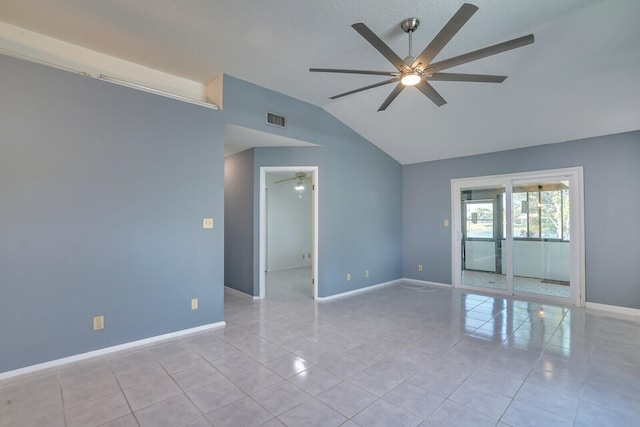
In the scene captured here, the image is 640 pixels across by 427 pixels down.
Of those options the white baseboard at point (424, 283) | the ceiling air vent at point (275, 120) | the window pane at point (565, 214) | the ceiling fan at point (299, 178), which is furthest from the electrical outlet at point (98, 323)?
the window pane at point (565, 214)

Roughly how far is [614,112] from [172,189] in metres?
5.66

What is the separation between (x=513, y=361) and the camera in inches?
109

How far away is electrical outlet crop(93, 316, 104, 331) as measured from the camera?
287 centimetres

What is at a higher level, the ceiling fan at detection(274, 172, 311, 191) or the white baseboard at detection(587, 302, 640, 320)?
the ceiling fan at detection(274, 172, 311, 191)

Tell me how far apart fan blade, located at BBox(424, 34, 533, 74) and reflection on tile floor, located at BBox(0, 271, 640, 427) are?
2.55m

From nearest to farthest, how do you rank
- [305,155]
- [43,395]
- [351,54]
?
[43,395] < [351,54] < [305,155]

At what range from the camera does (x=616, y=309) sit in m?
4.21

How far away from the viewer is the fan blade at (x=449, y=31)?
179cm

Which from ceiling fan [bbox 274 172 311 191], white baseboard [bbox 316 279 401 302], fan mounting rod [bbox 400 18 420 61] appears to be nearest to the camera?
fan mounting rod [bbox 400 18 420 61]

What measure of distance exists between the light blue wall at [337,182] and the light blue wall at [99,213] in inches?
26.6

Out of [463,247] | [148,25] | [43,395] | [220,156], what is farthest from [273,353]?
[463,247]

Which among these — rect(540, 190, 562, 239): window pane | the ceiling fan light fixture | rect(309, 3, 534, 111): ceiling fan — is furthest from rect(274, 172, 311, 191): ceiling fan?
rect(540, 190, 562, 239): window pane

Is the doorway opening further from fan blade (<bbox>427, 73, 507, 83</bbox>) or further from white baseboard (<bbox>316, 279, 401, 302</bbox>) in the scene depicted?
fan blade (<bbox>427, 73, 507, 83</bbox>)

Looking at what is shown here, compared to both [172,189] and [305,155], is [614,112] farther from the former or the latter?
[172,189]
